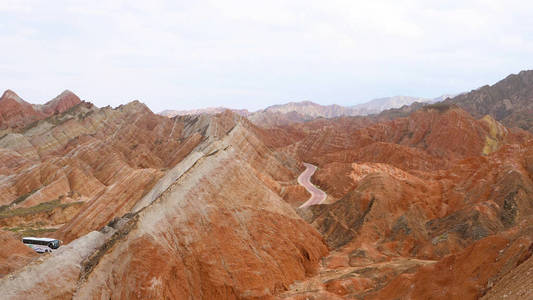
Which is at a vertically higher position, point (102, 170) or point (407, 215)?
point (102, 170)

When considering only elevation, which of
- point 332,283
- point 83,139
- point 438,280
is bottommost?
point 332,283

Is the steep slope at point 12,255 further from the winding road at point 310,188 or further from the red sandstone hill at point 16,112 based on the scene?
the red sandstone hill at point 16,112

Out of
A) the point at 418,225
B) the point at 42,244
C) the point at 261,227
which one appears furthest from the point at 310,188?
the point at 42,244

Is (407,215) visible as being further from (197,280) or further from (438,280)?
(197,280)

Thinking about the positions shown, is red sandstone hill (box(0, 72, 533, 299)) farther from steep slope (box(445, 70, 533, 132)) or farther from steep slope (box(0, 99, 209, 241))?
steep slope (box(445, 70, 533, 132))

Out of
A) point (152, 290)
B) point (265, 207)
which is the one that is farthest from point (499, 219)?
point (152, 290)

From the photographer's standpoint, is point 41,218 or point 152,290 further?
point 41,218

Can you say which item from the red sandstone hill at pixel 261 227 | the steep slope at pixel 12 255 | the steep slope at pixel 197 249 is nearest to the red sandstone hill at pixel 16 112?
the red sandstone hill at pixel 261 227

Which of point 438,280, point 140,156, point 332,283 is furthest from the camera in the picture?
point 140,156

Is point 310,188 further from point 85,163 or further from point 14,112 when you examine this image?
point 14,112
